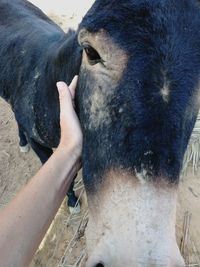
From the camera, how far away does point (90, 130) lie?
1.67 m

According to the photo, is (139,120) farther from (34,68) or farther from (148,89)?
(34,68)

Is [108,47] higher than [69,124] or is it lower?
higher

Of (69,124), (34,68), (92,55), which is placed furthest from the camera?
(34,68)

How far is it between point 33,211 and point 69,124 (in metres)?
0.50

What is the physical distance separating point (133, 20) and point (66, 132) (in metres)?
0.69

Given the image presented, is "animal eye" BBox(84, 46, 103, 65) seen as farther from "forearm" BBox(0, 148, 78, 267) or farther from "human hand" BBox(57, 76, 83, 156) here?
"forearm" BBox(0, 148, 78, 267)

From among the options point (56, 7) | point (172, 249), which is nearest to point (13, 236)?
point (172, 249)

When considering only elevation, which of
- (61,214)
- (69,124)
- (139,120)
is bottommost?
(61,214)

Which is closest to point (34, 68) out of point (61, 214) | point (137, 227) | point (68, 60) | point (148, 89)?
point (68, 60)

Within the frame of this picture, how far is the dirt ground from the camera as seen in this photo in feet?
10.0

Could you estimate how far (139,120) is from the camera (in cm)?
138

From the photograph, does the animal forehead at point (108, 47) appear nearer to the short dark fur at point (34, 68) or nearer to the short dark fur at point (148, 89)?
the short dark fur at point (148, 89)

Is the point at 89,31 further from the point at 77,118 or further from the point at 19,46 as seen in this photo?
the point at 19,46

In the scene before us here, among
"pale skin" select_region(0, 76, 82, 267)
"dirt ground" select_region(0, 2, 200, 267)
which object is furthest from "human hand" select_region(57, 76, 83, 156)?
"dirt ground" select_region(0, 2, 200, 267)
